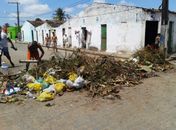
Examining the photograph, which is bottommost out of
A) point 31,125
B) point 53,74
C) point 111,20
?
point 31,125

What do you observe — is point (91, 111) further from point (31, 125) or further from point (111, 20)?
point (111, 20)

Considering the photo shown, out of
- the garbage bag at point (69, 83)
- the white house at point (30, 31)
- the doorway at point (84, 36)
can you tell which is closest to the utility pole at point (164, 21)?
the garbage bag at point (69, 83)

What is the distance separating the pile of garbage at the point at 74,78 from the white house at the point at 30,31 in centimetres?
3452

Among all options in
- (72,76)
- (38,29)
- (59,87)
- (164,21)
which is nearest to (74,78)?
(72,76)

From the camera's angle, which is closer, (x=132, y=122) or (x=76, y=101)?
(x=132, y=122)

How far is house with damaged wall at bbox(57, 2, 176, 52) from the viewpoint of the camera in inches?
717

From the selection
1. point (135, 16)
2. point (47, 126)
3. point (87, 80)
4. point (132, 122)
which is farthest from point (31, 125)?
point (135, 16)

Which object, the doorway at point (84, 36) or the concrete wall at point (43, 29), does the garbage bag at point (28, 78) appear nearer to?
the doorway at point (84, 36)

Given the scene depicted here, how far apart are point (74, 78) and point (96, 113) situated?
2.17 m

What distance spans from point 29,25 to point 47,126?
43.0 metres

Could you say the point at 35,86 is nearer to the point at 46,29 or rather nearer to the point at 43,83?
the point at 43,83

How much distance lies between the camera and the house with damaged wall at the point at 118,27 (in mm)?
18203

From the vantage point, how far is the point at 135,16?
60.8ft

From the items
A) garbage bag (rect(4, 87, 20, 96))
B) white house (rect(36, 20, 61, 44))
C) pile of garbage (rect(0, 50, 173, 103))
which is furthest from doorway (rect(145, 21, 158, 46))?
white house (rect(36, 20, 61, 44))
